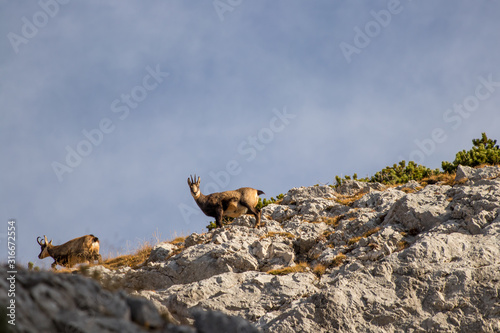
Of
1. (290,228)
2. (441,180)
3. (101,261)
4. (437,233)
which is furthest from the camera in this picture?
(441,180)

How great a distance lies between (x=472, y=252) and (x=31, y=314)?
1299 cm

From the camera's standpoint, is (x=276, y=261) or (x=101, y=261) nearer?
(x=276, y=261)

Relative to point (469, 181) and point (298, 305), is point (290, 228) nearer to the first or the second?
point (298, 305)

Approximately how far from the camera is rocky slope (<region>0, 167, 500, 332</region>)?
41.8 feet

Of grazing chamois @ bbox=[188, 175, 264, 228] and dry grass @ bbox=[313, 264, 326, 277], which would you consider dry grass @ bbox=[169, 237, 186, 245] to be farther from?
dry grass @ bbox=[313, 264, 326, 277]

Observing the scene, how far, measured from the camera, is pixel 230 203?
2138cm

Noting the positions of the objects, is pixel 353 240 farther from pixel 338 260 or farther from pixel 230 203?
pixel 230 203

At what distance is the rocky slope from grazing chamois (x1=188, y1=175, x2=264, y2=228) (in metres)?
1.19

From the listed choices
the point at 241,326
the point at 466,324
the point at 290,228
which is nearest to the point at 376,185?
the point at 290,228

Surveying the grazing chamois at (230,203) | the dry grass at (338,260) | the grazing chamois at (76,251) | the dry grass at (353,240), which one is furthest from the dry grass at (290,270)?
the grazing chamois at (76,251)

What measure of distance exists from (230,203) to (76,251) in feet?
23.0

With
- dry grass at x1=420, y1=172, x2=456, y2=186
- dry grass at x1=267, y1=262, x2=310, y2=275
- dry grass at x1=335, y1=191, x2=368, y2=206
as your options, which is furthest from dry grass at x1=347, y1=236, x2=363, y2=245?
dry grass at x1=420, y1=172, x2=456, y2=186

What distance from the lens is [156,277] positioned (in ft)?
54.9

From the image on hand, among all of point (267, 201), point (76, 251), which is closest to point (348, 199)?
point (267, 201)
